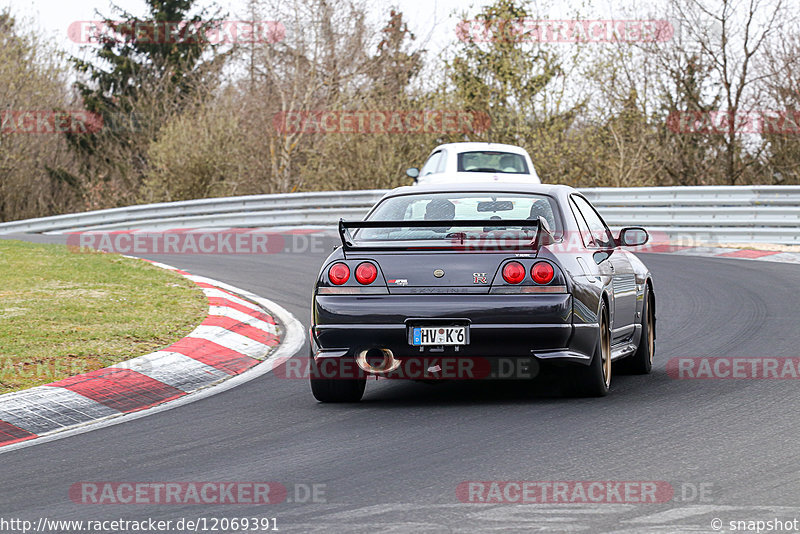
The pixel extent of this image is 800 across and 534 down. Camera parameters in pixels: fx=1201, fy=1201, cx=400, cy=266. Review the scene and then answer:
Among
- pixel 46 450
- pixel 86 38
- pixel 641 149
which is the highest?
pixel 86 38

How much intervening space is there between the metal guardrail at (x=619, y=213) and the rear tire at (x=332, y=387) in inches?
534

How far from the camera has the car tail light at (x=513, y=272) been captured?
7.40 m

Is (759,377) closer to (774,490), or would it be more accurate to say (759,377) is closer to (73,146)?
(774,490)

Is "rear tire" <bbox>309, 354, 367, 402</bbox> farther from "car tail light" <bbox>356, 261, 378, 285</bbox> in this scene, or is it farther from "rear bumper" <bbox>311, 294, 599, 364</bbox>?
"car tail light" <bbox>356, 261, 378, 285</bbox>

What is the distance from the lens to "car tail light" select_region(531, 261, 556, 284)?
7.41 metres

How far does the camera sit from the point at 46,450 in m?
6.58

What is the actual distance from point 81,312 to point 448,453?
239 inches

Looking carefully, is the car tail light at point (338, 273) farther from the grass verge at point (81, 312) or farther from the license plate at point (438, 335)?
the grass verge at point (81, 312)

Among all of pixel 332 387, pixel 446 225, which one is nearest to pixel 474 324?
pixel 446 225

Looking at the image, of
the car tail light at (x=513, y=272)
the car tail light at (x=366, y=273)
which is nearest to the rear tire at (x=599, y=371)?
the car tail light at (x=513, y=272)

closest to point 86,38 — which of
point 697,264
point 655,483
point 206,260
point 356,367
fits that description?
point 206,260

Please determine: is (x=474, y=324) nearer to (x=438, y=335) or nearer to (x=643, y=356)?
(x=438, y=335)

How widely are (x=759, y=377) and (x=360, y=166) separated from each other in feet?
69.7

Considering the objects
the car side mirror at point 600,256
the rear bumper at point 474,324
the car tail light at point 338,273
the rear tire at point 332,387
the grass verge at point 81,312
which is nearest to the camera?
the rear bumper at point 474,324
